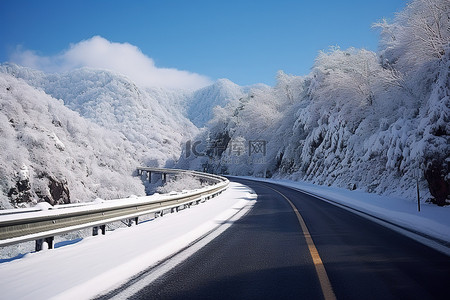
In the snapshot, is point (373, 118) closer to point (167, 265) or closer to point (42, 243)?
point (167, 265)

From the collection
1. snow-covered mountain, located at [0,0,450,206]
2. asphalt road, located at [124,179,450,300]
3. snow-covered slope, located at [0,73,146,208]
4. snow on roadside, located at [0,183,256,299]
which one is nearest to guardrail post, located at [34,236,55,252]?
snow on roadside, located at [0,183,256,299]

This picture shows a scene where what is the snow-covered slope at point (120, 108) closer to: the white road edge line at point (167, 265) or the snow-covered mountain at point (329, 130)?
the snow-covered mountain at point (329, 130)

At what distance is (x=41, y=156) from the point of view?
2252cm

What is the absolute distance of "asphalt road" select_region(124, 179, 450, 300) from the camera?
3.56 meters

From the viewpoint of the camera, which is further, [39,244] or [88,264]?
[39,244]

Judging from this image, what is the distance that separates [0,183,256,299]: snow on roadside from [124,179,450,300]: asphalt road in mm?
655

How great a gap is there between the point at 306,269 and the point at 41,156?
24.0 meters

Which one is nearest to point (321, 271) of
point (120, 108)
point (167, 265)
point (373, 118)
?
point (167, 265)

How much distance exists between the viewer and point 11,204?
17.8 m

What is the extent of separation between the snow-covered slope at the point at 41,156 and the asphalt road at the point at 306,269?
693 inches

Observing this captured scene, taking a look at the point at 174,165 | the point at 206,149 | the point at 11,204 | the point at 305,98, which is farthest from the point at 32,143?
the point at 174,165

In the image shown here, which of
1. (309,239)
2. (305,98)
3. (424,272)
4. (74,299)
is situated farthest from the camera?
(305,98)

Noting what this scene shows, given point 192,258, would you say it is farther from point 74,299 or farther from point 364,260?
point 364,260

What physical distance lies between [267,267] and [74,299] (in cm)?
280
